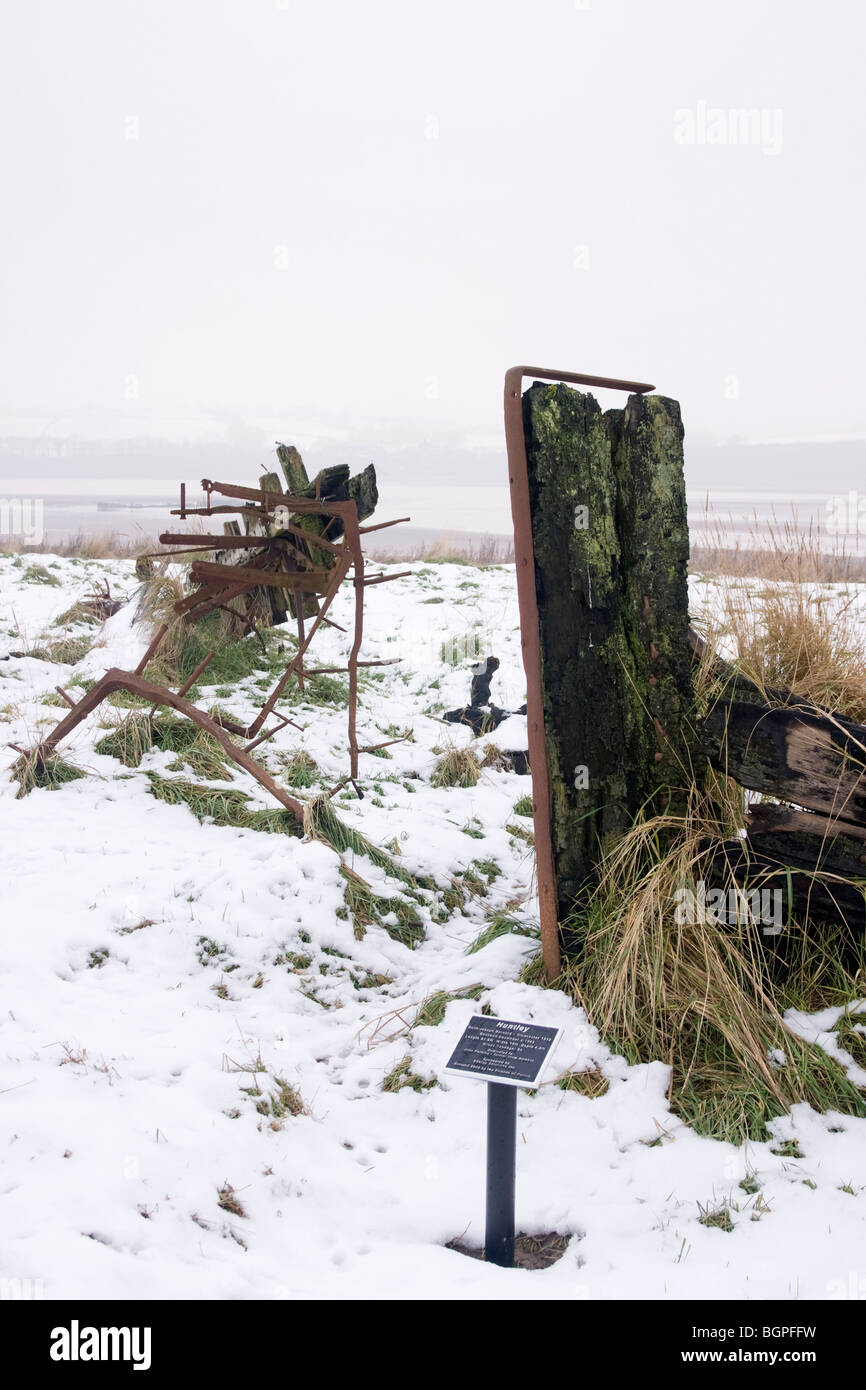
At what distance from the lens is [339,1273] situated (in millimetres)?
2396

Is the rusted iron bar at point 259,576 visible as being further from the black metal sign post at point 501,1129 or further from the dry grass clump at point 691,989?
the black metal sign post at point 501,1129

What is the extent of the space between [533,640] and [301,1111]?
5.70 feet

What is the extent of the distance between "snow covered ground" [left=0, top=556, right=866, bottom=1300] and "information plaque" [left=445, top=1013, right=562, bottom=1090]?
48 centimetres

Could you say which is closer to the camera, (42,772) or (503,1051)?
(503,1051)

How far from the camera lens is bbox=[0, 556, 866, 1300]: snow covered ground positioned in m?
2.38

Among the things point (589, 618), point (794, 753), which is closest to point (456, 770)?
point (589, 618)

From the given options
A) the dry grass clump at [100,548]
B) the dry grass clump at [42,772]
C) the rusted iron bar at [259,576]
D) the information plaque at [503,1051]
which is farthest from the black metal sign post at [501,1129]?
the dry grass clump at [100,548]

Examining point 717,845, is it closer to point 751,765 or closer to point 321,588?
point 751,765

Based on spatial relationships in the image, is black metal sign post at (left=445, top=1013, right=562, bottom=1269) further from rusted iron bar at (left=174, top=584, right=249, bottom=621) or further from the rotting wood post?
rusted iron bar at (left=174, top=584, right=249, bottom=621)

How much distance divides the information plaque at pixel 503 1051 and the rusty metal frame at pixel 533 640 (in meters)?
0.89

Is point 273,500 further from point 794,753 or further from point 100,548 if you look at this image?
point 100,548

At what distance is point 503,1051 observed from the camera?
2510 millimetres
